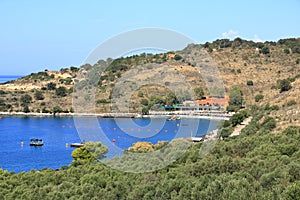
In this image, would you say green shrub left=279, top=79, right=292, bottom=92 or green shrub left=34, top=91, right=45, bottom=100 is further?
green shrub left=34, top=91, right=45, bottom=100

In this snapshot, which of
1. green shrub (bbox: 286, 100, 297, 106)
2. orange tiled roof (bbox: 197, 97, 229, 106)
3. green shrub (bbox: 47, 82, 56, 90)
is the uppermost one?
green shrub (bbox: 47, 82, 56, 90)

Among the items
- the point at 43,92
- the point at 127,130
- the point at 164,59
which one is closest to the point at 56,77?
the point at 43,92

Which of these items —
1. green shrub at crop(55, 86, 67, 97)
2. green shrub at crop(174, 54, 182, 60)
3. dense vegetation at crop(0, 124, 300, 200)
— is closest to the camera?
dense vegetation at crop(0, 124, 300, 200)

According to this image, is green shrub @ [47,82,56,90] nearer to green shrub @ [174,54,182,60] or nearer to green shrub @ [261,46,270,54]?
green shrub @ [174,54,182,60]

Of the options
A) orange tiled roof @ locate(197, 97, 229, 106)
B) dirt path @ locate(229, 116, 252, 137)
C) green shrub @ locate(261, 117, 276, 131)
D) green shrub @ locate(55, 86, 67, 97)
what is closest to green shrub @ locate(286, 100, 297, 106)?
dirt path @ locate(229, 116, 252, 137)

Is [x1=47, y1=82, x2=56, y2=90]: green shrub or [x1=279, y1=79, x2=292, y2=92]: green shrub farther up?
[x1=47, y1=82, x2=56, y2=90]: green shrub

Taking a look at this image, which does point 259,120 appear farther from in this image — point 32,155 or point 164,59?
point 164,59

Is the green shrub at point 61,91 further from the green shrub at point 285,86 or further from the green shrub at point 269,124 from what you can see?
the green shrub at point 269,124
